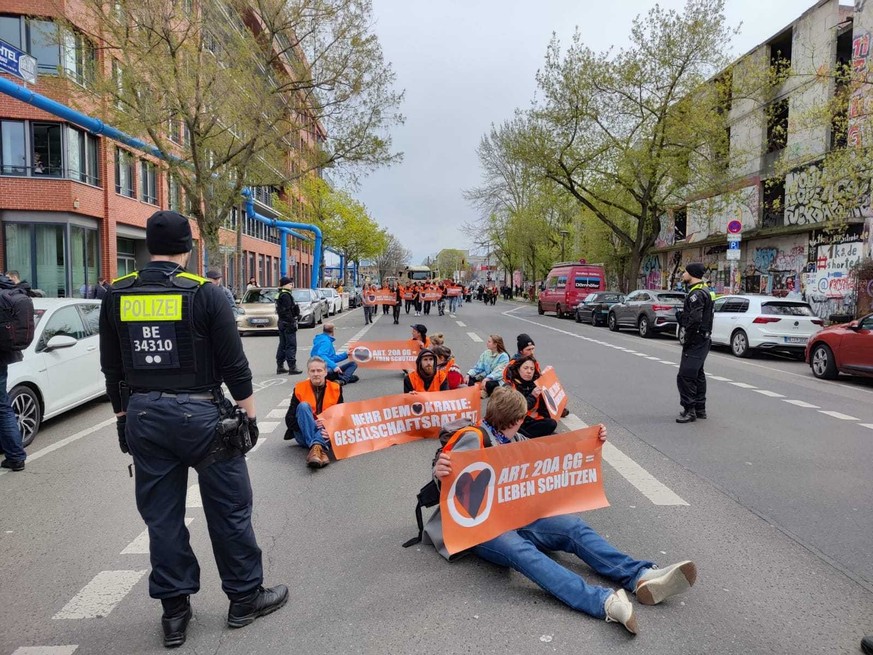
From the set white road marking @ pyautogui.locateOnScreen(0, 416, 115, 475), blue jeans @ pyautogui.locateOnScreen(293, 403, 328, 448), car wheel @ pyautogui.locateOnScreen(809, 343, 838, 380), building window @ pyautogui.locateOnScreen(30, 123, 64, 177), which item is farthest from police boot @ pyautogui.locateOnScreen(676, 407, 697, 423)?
building window @ pyautogui.locateOnScreen(30, 123, 64, 177)

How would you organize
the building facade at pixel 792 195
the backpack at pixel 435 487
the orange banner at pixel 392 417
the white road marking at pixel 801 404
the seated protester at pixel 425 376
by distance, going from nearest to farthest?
the backpack at pixel 435 487 → the orange banner at pixel 392 417 → the seated protester at pixel 425 376 → the white road marking at pixel 801 404 → the building facade at pixel 792 195

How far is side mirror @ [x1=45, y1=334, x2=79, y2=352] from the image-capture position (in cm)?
707

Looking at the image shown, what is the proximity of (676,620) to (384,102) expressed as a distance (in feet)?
76.2

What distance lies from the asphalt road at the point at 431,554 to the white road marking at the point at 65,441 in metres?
0.03

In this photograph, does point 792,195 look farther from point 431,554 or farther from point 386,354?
point 431,554

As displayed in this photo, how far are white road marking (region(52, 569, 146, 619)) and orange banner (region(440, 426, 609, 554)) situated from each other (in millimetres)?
1750

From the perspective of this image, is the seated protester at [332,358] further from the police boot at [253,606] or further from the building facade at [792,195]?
the building facade at [792,195]

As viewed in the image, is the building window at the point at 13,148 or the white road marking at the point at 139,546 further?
the building window at the point at 13,148

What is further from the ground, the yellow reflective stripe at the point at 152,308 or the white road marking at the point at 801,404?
the yellow reflective stripe at the point at 152,308

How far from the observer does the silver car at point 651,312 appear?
2120 centimetres

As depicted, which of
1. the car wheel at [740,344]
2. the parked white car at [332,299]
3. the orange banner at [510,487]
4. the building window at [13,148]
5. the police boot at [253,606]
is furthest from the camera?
the parked white car at [332,299]

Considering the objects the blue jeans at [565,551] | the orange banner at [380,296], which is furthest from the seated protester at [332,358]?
the orange banner at [380,296]

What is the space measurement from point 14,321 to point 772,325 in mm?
14972

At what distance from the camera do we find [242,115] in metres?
21.1
